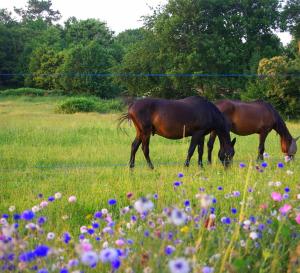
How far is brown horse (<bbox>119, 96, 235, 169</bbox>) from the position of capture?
8961 millimetres

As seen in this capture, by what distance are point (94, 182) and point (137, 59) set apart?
111ft

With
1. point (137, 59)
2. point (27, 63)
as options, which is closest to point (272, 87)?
point (137, 59)

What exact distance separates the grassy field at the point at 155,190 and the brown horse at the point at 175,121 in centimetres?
46

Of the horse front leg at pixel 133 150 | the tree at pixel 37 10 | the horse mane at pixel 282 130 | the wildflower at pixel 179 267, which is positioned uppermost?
the tree at pixel 37 10

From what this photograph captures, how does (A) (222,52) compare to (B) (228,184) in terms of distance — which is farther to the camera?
(A) (222,52)

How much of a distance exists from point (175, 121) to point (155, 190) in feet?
10.2

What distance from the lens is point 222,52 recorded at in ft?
122

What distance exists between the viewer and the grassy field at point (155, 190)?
2589 mm

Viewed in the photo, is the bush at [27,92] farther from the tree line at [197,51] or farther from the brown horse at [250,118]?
the brown horse at [250,118]

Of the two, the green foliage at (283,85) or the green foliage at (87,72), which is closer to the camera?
the green foliage at (283,85)

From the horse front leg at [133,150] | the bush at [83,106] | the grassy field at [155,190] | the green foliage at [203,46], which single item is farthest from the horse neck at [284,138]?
the green foliage at [203,46]

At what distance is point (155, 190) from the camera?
20.0ft

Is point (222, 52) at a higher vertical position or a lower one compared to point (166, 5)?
lower

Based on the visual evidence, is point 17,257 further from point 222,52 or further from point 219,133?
point 222,52
